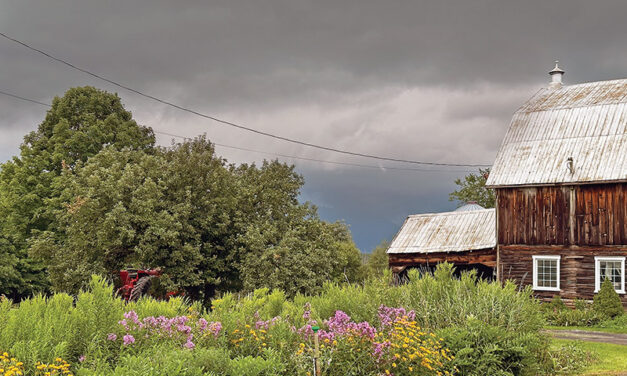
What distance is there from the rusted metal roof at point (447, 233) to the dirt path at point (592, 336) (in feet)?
29.0

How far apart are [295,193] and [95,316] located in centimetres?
2715

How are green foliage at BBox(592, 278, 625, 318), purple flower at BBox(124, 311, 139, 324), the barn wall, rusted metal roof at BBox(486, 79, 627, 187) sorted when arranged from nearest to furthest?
1. purple flower at BBox(124, 311, 139, 324)
2. green foliage at BBox(592, 278, 625, 318)
3. the barn wall
4. rusted metal roof at BBox(486, 79, 627, 187)

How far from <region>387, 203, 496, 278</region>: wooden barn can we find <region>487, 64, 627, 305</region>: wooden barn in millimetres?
1517

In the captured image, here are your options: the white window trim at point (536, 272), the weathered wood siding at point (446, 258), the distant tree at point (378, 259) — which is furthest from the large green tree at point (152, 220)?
the distant tree at point (378, 259)

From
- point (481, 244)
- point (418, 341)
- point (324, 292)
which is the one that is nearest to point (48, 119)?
point (481, 244)

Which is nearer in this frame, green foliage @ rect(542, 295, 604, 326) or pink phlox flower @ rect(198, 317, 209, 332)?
pink phlox flower @ rect(198, 317, 209, 332)

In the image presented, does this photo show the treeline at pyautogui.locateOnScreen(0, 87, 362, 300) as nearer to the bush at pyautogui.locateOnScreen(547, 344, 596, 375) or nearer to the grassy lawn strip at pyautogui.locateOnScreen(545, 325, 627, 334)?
the grassy lawn strip at pyautogui.locateOnScreen(545, 325, 627, 334)

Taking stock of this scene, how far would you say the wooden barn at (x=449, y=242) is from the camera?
93.9ft

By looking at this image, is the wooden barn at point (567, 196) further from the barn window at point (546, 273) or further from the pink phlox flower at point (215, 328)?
the pink phlox flower at point (215, 328)

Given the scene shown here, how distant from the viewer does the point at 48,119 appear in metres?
33.9

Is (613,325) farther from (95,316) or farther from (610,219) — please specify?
(95,316)

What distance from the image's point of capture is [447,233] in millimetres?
30562

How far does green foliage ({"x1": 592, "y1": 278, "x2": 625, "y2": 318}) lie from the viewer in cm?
2250

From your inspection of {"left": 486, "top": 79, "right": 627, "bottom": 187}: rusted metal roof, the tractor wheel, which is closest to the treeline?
the tractor wheel
